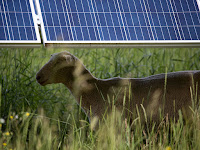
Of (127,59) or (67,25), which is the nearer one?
(67,25)

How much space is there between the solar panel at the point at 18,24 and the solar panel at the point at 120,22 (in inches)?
5.7

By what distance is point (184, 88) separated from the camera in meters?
5.09

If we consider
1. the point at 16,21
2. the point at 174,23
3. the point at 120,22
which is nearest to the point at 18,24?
the point at 16,21

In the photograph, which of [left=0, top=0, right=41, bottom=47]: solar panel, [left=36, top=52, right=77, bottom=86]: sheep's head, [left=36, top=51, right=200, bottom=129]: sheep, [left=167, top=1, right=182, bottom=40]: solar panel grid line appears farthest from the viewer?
[left=167, top=1, right=182, bottom=40]: solar panel grid line

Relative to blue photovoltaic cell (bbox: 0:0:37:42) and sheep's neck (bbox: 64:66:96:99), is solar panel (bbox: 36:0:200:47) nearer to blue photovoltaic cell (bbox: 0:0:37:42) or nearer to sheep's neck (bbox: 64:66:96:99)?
blue photovoltaic cell (bbox: 0:0:37:42)

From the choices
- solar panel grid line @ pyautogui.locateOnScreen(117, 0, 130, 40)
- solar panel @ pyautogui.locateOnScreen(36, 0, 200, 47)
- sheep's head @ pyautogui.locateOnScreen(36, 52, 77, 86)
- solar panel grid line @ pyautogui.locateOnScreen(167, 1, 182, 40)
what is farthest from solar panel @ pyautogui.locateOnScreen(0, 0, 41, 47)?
solar panel grid line @ pyautogui.locateOnScreen(167, 1, 182, 40)

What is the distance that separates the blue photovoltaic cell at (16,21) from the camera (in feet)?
16.0

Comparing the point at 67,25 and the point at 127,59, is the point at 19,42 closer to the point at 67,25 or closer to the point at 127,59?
the point at 67,25

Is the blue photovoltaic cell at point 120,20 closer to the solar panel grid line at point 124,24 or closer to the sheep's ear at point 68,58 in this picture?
the solar panel grid line at point 124,24

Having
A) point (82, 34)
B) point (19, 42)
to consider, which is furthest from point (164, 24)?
point (19, 42)

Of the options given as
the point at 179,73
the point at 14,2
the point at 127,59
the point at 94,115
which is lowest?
the point at 94,115

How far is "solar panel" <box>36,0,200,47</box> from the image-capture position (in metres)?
5.00

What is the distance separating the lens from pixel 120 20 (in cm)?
535

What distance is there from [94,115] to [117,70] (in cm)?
221
